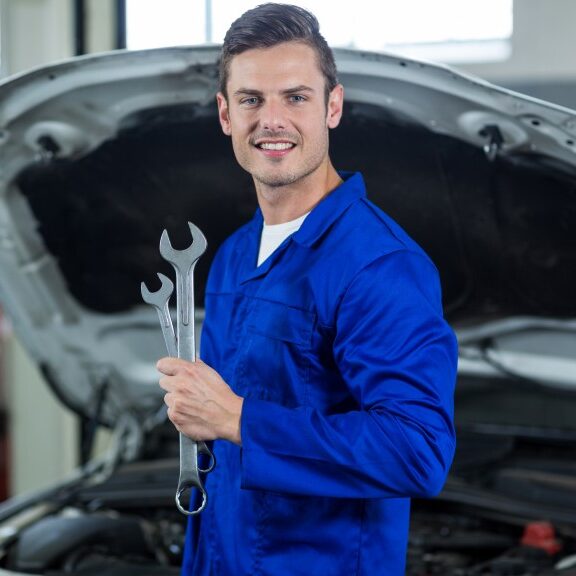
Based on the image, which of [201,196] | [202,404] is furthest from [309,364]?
[201,196]

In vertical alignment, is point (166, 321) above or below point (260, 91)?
below

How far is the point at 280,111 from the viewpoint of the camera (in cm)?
96

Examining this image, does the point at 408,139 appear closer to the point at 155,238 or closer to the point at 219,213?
the point at 219,213

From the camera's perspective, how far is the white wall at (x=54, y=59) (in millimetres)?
3303

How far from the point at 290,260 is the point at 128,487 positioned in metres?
0.93

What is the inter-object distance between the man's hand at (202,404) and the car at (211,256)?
1.73 feet

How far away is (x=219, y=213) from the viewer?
5.29 ft

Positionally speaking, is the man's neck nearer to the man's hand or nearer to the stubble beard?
the stubble beard

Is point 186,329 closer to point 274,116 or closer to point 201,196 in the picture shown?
point 274,116

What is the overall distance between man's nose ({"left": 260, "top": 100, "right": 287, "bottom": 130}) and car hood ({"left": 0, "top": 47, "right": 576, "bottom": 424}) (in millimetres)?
283

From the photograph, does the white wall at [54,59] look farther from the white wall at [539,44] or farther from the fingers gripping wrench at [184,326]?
the fingers gripping wrench at [184,326]

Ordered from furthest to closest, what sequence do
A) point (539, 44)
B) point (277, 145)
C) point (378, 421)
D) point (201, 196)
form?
point (539, 44), point (201, 196), point (277, 145), point (378, 421)

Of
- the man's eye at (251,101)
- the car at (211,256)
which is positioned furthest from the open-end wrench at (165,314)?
the car at (211,256)

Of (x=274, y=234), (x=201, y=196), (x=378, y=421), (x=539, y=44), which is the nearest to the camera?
(x=378, y=421)
